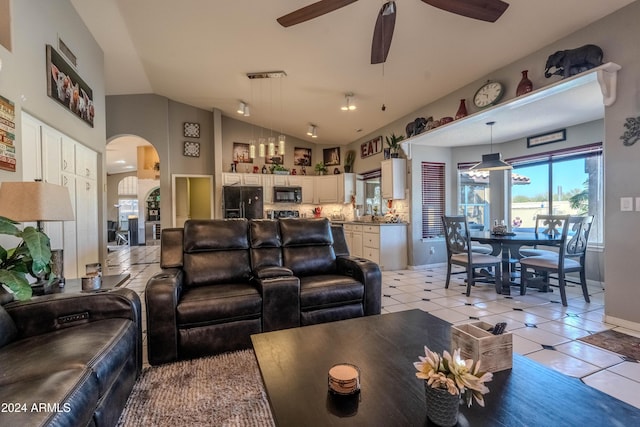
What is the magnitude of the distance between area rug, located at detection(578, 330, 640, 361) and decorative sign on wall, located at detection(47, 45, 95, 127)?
5516 millimetres

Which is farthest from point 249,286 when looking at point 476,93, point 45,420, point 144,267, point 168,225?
point 168,225

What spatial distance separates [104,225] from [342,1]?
14.8 feet

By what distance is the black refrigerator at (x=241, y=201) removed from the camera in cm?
679

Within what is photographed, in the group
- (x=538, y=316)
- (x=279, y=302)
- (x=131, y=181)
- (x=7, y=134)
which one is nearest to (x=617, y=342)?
(x=538, y=316)

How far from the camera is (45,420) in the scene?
91 centimetres

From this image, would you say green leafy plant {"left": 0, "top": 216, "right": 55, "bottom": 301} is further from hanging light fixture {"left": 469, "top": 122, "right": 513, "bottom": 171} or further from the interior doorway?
the interior doorway

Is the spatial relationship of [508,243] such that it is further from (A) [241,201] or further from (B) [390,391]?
(A) [241,201]

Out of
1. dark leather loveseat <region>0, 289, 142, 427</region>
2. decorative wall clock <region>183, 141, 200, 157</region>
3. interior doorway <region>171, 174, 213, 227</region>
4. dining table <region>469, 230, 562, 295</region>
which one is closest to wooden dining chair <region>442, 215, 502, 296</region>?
dining table <region>469, 230, 562, 295</region>

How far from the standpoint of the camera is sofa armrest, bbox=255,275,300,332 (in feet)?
7.64

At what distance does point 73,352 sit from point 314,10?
8.63 ft

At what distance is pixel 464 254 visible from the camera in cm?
410

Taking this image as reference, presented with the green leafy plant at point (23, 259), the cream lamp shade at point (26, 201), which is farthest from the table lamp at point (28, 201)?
the green leafy plant at point (23, 259)

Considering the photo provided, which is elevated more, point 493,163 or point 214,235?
point 493,163

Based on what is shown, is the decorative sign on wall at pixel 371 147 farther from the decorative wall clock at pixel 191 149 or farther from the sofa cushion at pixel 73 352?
the sofa cushion at pixel 73 352
